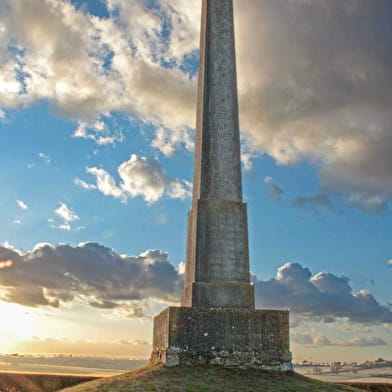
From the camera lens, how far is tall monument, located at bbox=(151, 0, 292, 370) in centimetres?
1186

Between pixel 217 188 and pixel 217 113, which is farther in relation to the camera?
pixel 217 113

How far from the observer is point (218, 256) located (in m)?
13.1

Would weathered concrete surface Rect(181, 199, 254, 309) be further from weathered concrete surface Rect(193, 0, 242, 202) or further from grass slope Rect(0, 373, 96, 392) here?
grass slope Rect(0, 373, 96, 392)

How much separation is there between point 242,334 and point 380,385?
503 cm

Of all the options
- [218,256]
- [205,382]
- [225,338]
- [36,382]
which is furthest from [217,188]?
[36,382]

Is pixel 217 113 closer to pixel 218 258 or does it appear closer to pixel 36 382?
pixel 218 258

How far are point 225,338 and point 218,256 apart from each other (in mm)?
2190

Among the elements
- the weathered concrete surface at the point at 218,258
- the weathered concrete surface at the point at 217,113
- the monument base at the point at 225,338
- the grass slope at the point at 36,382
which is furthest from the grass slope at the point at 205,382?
the weathered concrete surface at the point at 217,113

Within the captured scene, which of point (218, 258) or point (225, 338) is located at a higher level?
point (218, 258)

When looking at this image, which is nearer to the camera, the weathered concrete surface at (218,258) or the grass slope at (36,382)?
the weathered concrete surface at (218,258)

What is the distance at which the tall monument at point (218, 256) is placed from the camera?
11859mm

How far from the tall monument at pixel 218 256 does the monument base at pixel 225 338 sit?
23 millimetres

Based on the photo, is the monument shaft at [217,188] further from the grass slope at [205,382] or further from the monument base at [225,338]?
the grass slope at [205,382]

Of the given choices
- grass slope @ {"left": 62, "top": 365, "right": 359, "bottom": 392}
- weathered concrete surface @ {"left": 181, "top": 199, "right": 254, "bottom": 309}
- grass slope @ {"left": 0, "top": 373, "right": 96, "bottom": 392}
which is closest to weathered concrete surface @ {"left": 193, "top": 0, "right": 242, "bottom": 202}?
weathered concrete surface @ {"left": 181, "top": 199, "right": 254, "bottom": 309}
